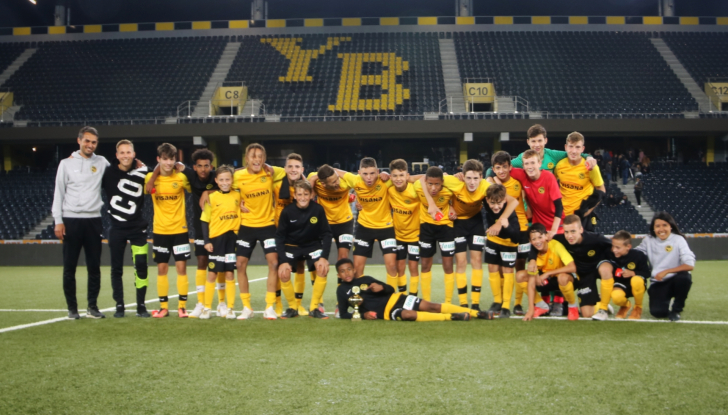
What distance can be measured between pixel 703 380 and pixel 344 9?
3313cm

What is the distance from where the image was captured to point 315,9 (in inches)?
1339

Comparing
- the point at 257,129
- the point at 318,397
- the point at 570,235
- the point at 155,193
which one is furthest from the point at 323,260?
the point at 257,129

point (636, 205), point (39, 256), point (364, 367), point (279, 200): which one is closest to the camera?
point (364, 367)

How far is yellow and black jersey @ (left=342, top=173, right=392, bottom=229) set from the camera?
6.82 metres

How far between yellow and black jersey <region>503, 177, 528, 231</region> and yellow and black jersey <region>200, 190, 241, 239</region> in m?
3.03

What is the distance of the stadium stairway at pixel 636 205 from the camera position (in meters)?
21.4

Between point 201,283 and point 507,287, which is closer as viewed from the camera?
point 507,287

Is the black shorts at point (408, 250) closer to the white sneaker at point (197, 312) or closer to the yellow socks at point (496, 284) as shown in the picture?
the yellow socks at point (496, 284)

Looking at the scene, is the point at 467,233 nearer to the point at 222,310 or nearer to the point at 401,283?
the point at 401,283

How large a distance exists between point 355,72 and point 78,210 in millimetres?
22506

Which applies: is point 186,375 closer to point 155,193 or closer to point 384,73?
point 155,193

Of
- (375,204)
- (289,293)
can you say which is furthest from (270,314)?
(375,204)

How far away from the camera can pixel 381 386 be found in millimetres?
3379

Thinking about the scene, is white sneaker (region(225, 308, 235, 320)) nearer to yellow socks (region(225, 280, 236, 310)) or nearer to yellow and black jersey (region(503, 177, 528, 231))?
yellow socks (region(225, 280, 236, 310))
